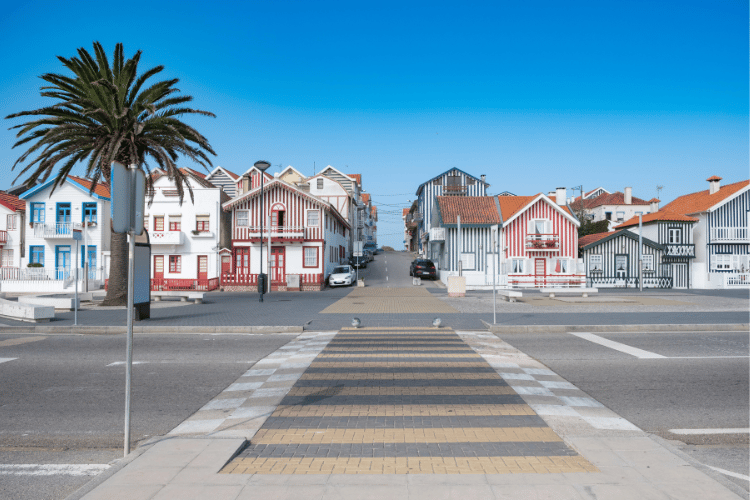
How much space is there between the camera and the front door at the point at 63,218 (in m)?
37.6

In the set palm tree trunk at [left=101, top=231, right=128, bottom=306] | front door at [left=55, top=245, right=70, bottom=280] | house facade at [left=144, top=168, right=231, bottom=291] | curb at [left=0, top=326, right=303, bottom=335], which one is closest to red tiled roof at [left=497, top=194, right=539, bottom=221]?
house facade at [left=144, top=168, right=231, bottom=291]

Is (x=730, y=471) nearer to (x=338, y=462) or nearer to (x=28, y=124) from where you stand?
(x=338, y=462)

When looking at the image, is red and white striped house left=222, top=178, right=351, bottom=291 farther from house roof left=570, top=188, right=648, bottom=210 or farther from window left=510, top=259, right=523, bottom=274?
house roof left=570, top=188, right=648, bottom=210

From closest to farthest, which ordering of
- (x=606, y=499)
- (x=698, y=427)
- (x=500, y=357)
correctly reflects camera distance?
1. (x=606, y=499)
2. (x=698, y=427)
3. (x=500, y=357)

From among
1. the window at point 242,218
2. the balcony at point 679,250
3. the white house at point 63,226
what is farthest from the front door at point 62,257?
the balcony at point 679,250

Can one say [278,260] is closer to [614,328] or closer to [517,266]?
[517,266]

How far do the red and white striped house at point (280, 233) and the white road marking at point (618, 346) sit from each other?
2636cm

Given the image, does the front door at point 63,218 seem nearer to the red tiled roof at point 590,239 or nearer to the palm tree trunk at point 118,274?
the palm tree trunk at point 118,274

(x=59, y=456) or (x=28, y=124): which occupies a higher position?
(x=28, y=124)

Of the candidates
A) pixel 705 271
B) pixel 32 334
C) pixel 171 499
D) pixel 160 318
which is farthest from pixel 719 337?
pixel 705 271

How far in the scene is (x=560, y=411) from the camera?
20.4 ft

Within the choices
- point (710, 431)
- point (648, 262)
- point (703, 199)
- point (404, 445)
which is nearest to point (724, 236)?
point (703, 199)

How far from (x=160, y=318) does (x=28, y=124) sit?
1066 centimetres

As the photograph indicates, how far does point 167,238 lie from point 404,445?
3660cm
